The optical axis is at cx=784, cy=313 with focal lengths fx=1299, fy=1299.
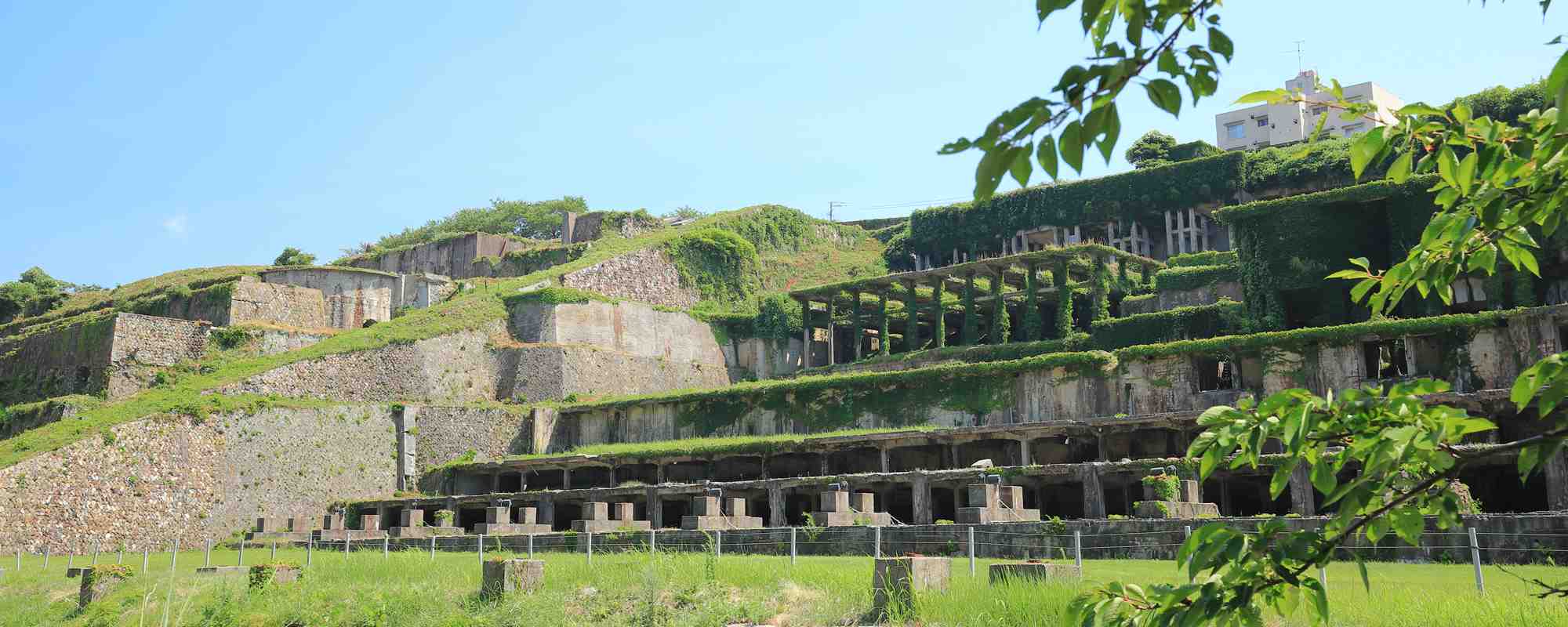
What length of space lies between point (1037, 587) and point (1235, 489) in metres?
23.1

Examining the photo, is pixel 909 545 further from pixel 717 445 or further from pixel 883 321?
pixel 883 321

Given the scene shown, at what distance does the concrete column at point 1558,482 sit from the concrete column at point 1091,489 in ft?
29.3

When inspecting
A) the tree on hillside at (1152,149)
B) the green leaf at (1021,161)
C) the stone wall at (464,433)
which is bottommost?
the green leaf at (1021,161)

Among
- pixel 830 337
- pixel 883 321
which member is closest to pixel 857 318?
pixel 883 321

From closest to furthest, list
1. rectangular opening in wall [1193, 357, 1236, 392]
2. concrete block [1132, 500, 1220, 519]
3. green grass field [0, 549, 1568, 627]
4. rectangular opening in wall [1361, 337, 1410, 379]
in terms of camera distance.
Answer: green grass field [0, 549, 1568, 627] → concrete block [1132, 500, 1220, 519] → rectangular opening in wall [1361, 337, 1410, 379] → rectangular opening in wall [1193, 357, 1236, 392]

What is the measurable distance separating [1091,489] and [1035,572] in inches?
702

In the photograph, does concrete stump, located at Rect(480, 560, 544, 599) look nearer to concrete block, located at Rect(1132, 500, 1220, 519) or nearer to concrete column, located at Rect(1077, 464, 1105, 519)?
concrete block, located at Rect(1132, 500, 1220, 519)

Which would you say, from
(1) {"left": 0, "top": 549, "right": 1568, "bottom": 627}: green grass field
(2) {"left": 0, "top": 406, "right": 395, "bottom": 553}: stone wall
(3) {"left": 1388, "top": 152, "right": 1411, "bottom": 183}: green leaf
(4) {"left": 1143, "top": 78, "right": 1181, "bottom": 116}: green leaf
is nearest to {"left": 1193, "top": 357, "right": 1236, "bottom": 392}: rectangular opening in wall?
(1) {"left": 0, "top": 549, "right": 1568, "bottom": 627}: green grass field

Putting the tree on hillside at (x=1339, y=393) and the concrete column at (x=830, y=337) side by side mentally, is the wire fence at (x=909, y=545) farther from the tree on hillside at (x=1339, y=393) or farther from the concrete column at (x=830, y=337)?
the concrete column at (x=830, y=337)

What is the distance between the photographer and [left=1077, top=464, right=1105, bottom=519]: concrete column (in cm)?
2998

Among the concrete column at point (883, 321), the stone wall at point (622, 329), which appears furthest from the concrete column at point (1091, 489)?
the stone wall at point (622, 329)

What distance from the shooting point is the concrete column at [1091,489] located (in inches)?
1180

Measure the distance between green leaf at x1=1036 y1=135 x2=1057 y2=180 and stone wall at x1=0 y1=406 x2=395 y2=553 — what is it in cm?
3753

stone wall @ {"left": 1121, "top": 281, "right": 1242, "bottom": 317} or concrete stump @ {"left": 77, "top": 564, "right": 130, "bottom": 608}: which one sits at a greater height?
stone wall @ {"left": 1121, "top": 281, "right": 1242, "bottom": 317}
